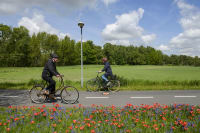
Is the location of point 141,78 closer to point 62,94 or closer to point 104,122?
point 62,94

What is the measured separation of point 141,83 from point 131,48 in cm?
8959

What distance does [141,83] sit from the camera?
1048cm

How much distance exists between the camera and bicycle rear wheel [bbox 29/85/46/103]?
5.98 meters

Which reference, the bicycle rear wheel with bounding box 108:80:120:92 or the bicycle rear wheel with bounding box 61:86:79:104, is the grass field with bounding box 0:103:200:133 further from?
the bicycle rear wheel with bounding box 108:80:120:92

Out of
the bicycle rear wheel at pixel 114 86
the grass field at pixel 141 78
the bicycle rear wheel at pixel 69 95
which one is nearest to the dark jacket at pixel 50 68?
the bicycle rear wheel at pixel 69 95

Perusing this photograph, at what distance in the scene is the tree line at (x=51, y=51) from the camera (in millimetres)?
49750

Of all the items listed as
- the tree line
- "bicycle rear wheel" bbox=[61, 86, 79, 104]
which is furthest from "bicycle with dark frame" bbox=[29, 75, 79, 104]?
the tree line

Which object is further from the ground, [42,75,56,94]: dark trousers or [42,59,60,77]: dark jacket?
[42,59,60,77]: dark jacket

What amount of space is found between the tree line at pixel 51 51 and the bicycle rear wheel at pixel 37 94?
164ft

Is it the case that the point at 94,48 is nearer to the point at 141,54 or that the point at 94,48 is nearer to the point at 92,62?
the point at 92,62

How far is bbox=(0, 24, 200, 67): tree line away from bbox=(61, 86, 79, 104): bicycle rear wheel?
50.9 meters

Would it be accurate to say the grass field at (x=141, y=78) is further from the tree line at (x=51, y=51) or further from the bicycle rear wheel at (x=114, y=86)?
the tree line at (x=51, y=51)

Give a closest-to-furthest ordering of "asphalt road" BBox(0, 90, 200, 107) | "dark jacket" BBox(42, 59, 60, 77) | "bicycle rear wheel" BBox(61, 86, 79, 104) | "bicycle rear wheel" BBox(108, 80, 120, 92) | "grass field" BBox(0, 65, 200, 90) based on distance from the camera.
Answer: "dark jacket" BBox(42, 59, 60, 77)
"asphalt road" BBox(0, 90, 200, 107)
"bicycle rear wheel" BBox(61, 86, 79, 104)
"bicycle rear wheel" BBox(108, 80, 120, 92)
"grass field" BBox(0, 65, 200, 90)

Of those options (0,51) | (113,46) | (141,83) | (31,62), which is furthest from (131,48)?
(141,83)
